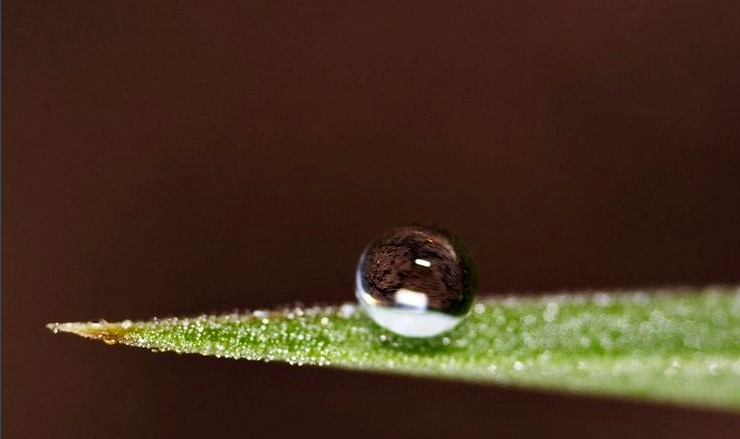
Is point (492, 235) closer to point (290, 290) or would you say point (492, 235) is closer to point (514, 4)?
point (290, 290)

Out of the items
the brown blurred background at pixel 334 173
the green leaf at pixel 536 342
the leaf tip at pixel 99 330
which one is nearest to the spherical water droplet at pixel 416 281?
the green leaf at pixel 536 342

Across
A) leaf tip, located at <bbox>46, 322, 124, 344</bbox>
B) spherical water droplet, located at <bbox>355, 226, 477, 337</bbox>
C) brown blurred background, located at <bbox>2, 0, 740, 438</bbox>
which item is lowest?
leaf tip, located at <bbox>46, 322, 124, 344</bbox>

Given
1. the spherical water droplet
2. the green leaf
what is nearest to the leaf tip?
the green leaf

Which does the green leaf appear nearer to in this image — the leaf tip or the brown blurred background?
the leaf tip

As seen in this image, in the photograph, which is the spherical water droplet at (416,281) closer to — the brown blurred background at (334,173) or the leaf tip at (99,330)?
the leaf tip at (99,330)

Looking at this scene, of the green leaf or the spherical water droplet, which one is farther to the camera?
the spherical water droplet

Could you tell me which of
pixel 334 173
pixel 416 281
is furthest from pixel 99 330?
pixel 334 173

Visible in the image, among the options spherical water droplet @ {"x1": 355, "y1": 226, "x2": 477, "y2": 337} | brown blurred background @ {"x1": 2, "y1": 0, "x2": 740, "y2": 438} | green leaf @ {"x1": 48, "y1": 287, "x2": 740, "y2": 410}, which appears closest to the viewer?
green leaf @ {"x1": 48, "y1": 287, "x2": 740, "y2": 410}
